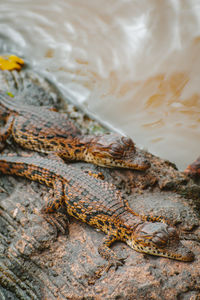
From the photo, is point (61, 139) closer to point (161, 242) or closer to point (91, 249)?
point (91, 249)

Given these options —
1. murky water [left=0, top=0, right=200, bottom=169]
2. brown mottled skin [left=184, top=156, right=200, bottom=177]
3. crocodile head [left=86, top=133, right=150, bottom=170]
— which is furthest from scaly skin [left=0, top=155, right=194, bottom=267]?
murky water [left=0, top=0, right=200, bottom=169]

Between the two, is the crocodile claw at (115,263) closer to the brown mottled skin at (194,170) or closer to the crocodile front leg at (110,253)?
the crocodile front leg at (110,253)

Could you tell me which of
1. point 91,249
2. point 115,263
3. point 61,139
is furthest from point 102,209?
point 61,139

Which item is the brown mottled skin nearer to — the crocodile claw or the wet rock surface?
the wet rock surface

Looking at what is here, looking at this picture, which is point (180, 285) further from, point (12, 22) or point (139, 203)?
point (12, 22)

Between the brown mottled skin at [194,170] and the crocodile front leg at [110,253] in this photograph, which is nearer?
the crocodile front leg at [110,253]

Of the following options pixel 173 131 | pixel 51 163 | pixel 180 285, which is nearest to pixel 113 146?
pixel 51 163

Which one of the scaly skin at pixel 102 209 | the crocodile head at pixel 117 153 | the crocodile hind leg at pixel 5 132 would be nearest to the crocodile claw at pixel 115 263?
the scaly skin at pixel 102 209
